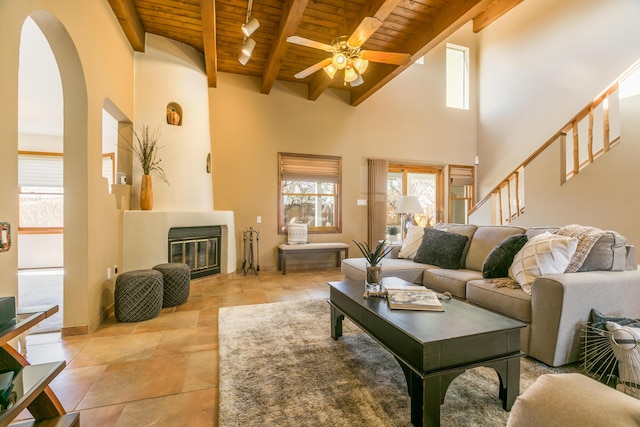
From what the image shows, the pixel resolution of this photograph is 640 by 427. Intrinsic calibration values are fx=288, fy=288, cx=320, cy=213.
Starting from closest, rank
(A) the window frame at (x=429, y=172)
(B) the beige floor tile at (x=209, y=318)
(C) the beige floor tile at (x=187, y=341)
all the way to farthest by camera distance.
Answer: (C) the beige floor tile at (x=187, y=341) < (B) the beige floor tile at (x=209, y=318) < (A) the window frame at (x=429, y=172)

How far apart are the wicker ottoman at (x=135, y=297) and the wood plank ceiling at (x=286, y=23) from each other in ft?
9.45

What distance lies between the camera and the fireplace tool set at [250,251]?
206 inches

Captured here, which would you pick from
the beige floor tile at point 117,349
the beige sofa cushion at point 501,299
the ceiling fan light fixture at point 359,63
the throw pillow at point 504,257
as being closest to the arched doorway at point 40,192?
the beige floor tile at point 117,349

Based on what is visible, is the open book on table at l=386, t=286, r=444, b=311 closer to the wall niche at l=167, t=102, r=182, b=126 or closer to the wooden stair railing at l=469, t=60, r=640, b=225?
the wooden stair railing at l=469, t=60, r=640, b=225

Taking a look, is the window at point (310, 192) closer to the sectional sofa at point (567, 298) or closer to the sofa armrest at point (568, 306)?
the sectional sofa at point (567, 298)

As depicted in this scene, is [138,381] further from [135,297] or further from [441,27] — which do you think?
[441,27]

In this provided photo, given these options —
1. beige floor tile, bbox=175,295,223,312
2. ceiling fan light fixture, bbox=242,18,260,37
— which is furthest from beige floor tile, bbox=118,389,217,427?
ceiling fan light fixture, bbox=242,18,260,37

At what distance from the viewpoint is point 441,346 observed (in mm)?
1426

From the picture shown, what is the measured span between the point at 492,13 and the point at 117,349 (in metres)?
8.99

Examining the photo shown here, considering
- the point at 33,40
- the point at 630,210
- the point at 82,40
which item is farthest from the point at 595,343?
the point at 33,40

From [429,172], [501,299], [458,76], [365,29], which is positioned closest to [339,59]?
[365,29]

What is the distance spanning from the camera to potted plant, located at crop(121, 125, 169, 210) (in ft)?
12.1

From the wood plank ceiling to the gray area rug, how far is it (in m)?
3.34

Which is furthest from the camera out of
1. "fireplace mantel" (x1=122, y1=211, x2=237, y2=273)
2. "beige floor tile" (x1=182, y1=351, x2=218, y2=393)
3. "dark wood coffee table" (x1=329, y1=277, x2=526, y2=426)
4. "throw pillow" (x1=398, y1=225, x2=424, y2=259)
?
"throw pillow" (x1=398, y1=225, x2=424, y2=259)
